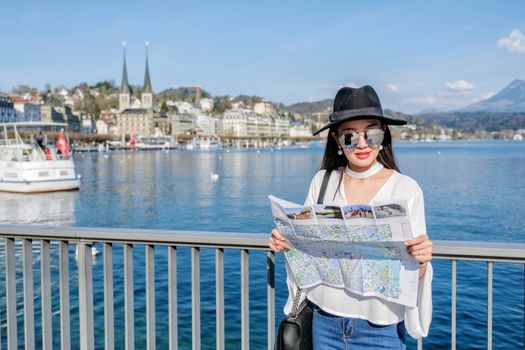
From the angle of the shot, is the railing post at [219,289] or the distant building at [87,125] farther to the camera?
the distant building at [87,125]

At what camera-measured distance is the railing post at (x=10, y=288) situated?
342 centimetres

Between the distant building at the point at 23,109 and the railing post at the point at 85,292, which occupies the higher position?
the distant building at the point at 23,109

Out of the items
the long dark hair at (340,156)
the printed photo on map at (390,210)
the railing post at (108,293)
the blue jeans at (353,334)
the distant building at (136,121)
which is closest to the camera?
the printed photo on map at (390,210)

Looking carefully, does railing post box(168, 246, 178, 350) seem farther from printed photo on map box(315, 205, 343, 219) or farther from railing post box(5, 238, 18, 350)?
printed photo on map box(315, 205, 343, 219)

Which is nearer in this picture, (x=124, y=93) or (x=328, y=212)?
(x=328, y=212)

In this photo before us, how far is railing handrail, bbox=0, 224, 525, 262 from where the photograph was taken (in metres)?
2.57

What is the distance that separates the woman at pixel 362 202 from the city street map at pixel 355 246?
0.05 metres

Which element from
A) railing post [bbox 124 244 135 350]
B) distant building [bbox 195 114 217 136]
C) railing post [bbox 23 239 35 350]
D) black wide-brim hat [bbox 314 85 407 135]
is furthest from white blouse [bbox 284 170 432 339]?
distant building [bbox 195 114 217 136]

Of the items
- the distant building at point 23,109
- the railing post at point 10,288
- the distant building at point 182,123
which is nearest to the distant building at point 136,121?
the distant building at point 182,123

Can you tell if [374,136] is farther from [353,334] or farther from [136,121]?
[136,121]

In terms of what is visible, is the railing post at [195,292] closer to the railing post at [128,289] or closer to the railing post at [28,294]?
the railing post at [128,289]

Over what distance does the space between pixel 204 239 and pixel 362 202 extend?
40.1 inches

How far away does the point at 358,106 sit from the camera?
2.30m

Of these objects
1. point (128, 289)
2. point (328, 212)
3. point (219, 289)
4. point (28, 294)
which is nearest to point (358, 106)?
point (328, 212)
